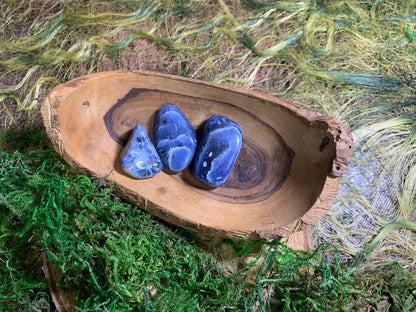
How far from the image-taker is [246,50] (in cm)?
180

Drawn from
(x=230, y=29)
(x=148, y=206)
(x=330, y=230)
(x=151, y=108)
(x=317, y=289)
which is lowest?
(x=330, y=230)

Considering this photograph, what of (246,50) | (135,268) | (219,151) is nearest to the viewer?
(135,268)

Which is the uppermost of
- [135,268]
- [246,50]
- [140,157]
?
[246,50]

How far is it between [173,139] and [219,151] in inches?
7.3

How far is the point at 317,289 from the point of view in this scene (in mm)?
1190

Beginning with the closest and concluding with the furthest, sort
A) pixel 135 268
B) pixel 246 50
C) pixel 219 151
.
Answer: pixel 135 268
pixel 219 151
pixel 246 50

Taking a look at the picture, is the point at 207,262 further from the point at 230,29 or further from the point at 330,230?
the point at 230,29

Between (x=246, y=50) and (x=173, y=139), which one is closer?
(x=173, y=139)

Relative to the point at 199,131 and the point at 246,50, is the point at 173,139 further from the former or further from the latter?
the point at 246,50

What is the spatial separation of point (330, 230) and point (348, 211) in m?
0.11

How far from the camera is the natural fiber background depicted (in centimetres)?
170

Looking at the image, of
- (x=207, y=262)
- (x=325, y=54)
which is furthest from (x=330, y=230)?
(x=325, y=54)

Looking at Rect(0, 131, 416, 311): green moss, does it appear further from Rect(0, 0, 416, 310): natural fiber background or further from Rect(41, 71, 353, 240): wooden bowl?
Rect(0, 0, 416, 310): natural fiber background

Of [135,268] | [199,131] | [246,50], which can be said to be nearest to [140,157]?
[199,131]
